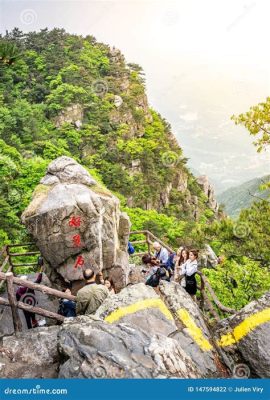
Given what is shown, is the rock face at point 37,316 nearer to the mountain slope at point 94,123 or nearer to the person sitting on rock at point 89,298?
the person sitting on rock at point 89,298

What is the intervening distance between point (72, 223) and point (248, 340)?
4.45 metres

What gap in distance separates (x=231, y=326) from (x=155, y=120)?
3581cm

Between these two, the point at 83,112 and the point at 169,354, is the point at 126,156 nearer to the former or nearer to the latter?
the point at 83,112

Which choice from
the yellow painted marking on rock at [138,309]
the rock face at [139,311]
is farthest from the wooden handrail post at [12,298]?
the yellow painted marking on rock at [138,309]

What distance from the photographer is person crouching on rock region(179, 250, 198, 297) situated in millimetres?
7410

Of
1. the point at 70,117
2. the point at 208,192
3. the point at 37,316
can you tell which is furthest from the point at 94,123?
the point at 37,316

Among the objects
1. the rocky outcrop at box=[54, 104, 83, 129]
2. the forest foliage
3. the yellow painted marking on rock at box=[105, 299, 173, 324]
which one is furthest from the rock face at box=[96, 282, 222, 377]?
the rocky outcrop at box=[54, 104, 83, 129]

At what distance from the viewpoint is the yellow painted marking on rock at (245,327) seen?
19.5 feet

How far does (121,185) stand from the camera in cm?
2748

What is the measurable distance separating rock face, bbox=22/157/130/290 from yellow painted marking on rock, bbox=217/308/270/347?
377 centimetres

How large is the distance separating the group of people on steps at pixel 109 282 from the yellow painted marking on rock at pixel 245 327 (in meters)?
1.53

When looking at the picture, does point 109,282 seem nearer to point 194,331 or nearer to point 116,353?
point 194,331

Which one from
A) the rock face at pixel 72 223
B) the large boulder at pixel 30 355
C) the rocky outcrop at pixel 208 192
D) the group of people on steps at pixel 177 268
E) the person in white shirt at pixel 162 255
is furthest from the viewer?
the rocky outcrop at pixel 208 192

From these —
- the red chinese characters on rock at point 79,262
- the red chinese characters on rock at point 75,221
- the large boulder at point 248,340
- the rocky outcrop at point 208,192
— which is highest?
the rocky outcrop at point 208,192
